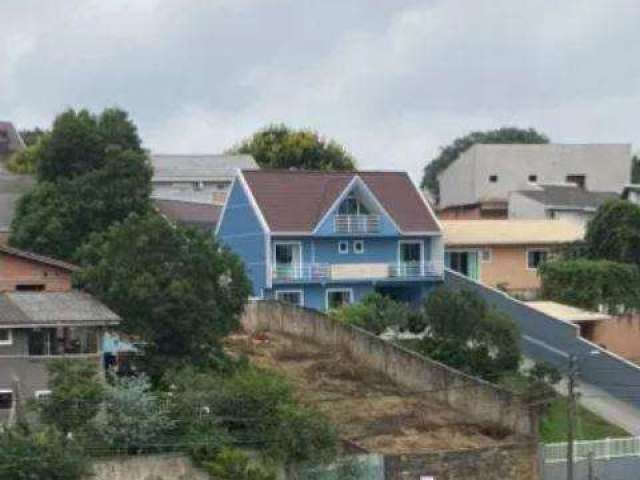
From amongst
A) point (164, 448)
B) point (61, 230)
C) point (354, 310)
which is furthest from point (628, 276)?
point (164, 448)

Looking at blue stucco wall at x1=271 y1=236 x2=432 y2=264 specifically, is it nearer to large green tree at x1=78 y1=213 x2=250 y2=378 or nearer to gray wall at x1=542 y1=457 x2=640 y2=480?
large green tree at x1=78 y1=213 x2=250 y2=378

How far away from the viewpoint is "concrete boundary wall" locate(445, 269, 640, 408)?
57.2m

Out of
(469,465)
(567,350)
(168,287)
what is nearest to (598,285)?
(567,350)

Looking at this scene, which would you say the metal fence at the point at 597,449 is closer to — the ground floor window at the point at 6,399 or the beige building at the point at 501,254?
the ground floor window at the point at 6,399

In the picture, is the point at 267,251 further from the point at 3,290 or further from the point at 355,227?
the point at 3,290

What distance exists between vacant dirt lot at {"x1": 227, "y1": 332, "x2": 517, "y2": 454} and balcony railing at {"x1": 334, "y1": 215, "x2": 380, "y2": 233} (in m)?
9.43

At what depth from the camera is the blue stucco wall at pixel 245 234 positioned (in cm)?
6644

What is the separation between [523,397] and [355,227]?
61.2 feet

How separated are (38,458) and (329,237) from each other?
29369 mm

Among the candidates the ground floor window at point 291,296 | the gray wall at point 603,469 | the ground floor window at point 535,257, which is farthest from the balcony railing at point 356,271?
the gray wall at point 603,469

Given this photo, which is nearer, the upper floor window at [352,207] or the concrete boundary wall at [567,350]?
the concrete boundary wall at [567,350]

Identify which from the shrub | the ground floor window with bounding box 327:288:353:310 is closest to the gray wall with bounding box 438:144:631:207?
the ground floor window with bounding box 327:288:353:310

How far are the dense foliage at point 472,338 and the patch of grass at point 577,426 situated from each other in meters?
2.50

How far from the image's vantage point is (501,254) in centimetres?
7181
